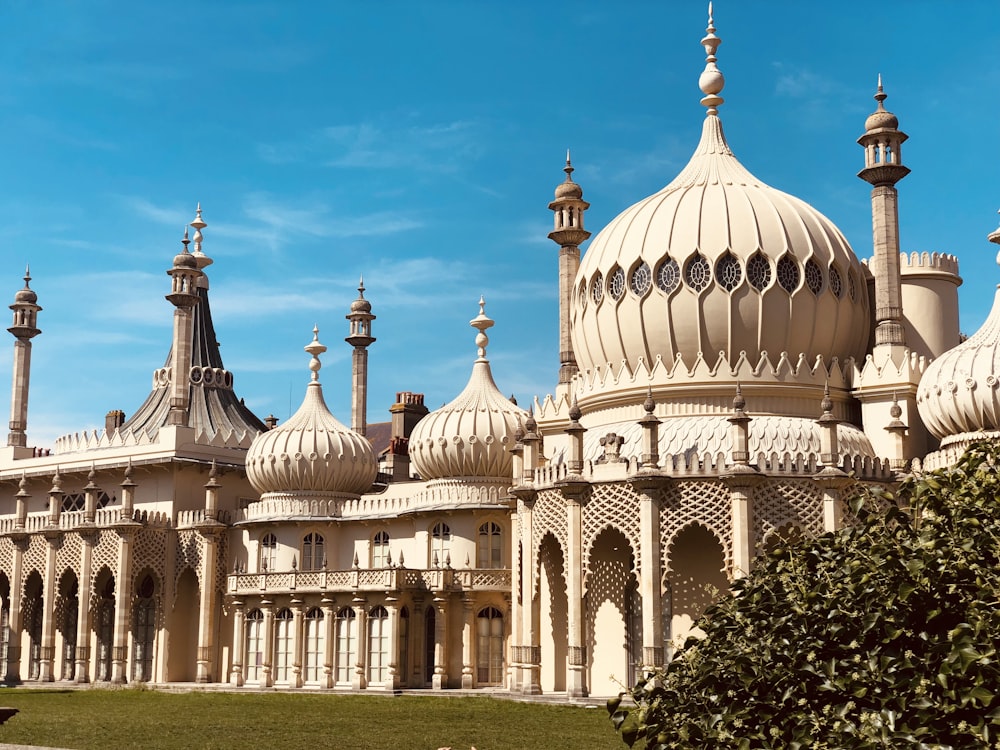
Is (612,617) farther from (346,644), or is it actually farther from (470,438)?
(346,644)

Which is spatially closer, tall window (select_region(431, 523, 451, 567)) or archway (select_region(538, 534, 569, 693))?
archway (select_region(538, 534, 569, 693))

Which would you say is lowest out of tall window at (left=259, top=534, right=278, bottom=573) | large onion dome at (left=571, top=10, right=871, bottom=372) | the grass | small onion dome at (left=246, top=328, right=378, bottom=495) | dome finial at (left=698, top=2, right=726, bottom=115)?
the grass

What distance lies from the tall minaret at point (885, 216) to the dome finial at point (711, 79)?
4.51 metres

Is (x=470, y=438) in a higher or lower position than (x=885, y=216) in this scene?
lower

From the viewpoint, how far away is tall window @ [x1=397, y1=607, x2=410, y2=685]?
37597 millimetres

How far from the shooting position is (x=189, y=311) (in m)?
46.6

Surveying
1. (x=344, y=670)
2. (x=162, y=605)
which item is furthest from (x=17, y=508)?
(x=344, y=670)

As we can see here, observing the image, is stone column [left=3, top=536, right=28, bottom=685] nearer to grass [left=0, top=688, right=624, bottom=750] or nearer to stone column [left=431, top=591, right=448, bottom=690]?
grass [left=0, top=688, right=624, bottom=750]

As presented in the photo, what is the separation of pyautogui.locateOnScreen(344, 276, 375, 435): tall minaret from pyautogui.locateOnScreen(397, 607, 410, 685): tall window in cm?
1070

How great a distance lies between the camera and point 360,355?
4816 cm

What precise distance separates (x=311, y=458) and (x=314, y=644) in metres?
5.59

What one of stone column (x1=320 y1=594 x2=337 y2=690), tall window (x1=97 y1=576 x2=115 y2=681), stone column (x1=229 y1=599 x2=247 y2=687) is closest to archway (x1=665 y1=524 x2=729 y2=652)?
stone column (x1=320 y1=594 x2=337 y2=690)

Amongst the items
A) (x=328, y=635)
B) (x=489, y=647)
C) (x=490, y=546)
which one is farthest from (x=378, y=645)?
(x=490, y=546)

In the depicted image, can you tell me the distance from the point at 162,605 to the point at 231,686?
4.81 metres
